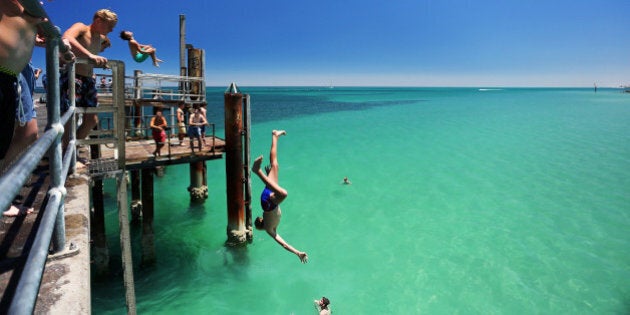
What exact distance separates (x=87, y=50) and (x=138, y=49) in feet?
13.6

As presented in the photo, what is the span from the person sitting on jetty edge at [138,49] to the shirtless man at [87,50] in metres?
2.62

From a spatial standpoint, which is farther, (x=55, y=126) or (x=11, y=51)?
(x=11, y=51)

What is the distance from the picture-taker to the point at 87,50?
4.86m

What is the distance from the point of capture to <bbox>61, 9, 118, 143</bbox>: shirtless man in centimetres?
456

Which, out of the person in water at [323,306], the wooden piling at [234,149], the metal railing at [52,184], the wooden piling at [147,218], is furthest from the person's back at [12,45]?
the wooden piling at [147,218]

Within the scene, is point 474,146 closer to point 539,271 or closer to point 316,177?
point 316,177

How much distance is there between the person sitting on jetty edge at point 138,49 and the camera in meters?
7.67

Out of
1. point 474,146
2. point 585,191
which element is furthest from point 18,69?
point 474,146

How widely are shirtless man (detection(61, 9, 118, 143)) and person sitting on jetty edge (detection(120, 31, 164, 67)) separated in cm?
262

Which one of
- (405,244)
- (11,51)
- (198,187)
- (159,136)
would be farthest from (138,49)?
(405,244)

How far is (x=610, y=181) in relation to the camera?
23391 mm

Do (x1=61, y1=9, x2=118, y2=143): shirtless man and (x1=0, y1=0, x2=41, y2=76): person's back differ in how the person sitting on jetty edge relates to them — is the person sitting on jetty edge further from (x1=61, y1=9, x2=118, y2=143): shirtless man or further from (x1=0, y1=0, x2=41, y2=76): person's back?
(x1=0, y1=0, x2=41, y2=76): person's back

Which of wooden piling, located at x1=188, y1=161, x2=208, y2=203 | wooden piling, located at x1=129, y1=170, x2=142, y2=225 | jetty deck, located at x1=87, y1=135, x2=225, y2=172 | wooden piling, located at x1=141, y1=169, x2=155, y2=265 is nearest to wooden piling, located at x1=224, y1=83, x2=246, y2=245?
jetty deck, located at x1=87, y1=135, x2=225, y2=172

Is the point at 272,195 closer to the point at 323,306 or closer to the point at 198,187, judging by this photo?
the point at 323,306
